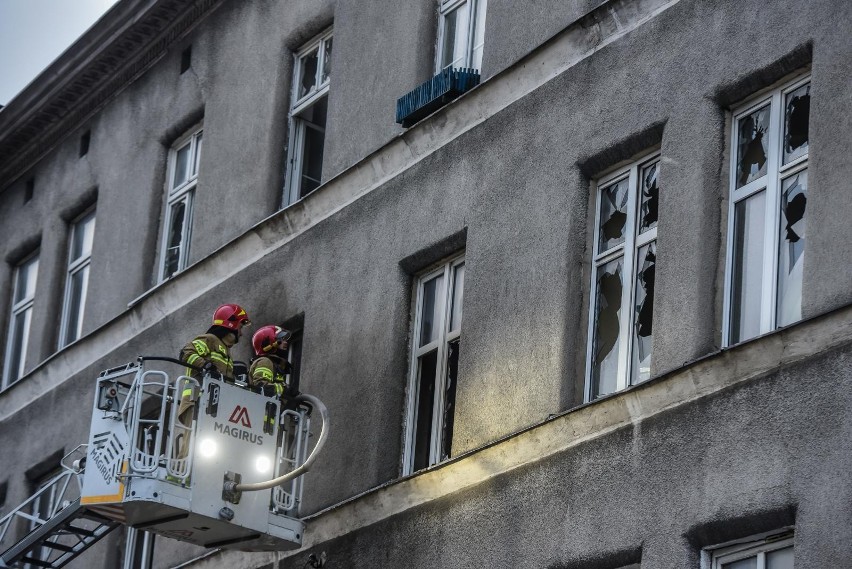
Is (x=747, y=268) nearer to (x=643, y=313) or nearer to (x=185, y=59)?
(x=643, y=313)

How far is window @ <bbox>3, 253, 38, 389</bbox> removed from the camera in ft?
85.7

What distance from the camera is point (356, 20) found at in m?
19.7

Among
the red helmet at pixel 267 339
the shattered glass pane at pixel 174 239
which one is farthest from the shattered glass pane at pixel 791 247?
the shattered glass pane at pixel 174 239

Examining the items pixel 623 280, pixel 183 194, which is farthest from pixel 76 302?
pixel 623 280

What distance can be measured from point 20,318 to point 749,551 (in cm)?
1508

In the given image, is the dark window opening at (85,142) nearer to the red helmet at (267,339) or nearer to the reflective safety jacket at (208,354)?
the red helmet at (267,339)

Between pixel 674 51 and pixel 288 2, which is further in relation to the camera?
pixel 288 2

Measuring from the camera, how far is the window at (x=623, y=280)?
1501 cm

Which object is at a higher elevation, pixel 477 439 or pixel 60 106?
pixel 60 106

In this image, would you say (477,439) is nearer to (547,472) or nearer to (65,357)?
(547,472)

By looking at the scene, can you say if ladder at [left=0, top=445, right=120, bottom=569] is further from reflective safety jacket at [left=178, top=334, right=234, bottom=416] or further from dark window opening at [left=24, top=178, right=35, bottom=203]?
dark window opening at [left=24, top=178, right=35, bottom=203]

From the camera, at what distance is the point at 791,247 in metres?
13.9

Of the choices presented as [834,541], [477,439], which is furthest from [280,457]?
[834,541]

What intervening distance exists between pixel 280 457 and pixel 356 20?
5041mm
